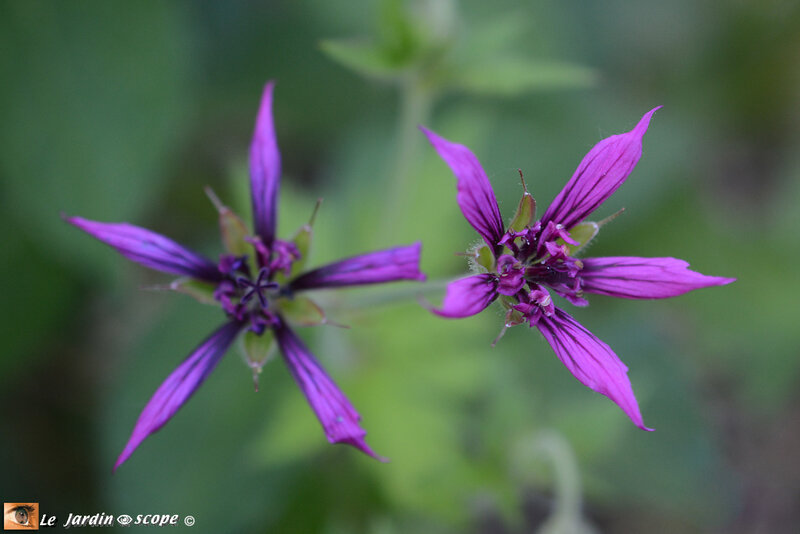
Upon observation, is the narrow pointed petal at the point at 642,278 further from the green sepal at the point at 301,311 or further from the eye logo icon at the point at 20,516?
the eye logo icon at the point at 20,516

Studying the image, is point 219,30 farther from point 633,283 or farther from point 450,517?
point 633,283

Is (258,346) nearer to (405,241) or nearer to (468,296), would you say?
(468,296)

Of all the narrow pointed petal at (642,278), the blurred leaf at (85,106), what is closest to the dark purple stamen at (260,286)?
the narrow pointed petal at (642,278)

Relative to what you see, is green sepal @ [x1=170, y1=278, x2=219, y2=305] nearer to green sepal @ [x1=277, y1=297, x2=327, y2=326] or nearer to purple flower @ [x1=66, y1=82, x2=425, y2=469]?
purple flower @ [x1=66, y1=82, x2=425, y2=469]

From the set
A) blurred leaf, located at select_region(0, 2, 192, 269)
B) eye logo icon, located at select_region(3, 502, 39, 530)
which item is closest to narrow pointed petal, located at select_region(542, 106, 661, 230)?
blurred leaf, located at select_region(0, 2, 192, 269)

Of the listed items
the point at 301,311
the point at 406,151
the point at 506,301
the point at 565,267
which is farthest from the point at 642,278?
the point at 406,151

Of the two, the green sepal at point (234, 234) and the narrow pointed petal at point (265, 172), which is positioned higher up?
the narrow pointed petal at point (265, 172)
